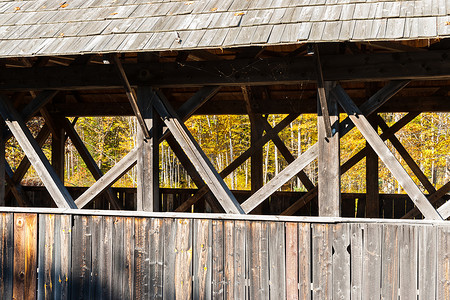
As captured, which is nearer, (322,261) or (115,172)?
(322,261)

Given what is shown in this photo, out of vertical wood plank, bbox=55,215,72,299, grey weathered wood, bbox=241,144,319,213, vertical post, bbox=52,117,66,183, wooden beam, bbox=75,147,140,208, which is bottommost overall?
vertical wood plank, bbox=55,215,72,299

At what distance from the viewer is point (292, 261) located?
5637mm

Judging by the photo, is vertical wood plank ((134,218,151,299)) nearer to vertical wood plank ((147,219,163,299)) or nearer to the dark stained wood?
vertical wood plank ((147,219,163,299))

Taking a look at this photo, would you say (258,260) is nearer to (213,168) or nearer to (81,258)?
(213,168)

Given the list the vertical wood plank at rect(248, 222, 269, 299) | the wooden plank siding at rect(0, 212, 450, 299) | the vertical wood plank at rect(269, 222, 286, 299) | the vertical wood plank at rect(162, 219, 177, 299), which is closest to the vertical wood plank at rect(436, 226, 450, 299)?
the wooden plank siding at rect(0, 212, 450, 299)

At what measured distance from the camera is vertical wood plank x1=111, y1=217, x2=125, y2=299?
612cm

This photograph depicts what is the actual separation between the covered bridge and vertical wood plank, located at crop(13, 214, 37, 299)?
18 mm

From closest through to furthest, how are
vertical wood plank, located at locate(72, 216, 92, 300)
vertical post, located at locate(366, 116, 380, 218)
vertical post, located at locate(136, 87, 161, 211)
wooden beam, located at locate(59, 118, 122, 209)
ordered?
vertical post, located at locate(136, 87, 161, 211), vertical wood plank, located at locate(72, 216, 92, 300), vertical post, located at locate(366, 116, 380, 218), wooden beam, located at locate(59, 118, 122, 209)

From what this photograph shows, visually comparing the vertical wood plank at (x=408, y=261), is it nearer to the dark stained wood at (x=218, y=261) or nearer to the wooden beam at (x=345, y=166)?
the dark stained wood at (x=218, y=261)

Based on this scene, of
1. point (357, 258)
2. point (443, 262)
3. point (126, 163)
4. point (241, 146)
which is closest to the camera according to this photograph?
point (443, 262)

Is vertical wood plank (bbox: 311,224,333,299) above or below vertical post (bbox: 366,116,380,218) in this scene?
below

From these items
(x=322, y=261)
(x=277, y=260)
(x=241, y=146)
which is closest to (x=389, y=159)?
(x=322, y=261)

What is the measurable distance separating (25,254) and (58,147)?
173 inches

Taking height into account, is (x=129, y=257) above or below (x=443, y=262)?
above
